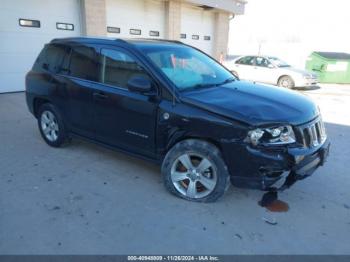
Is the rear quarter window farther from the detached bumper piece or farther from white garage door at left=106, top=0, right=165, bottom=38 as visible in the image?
white garage door at left=106, top=0, right=165, bottom=38

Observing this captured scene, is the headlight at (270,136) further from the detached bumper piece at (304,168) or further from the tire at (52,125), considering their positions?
the tire at (52,125)

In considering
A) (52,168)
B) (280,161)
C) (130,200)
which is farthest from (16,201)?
(280,161)

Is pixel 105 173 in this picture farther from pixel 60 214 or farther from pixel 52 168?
pixel 60 214

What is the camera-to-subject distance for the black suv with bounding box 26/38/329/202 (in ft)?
9.80

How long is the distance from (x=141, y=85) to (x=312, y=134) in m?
1.86

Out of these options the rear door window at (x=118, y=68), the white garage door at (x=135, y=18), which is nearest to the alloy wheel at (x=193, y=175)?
the rear door window at (x=118, y=68)

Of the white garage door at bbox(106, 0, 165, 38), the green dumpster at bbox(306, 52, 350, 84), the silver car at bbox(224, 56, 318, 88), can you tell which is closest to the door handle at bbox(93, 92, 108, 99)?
the white garage door at bbox(106, 0, 165, 38)

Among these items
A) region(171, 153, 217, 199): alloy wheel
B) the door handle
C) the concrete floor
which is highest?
the door handle

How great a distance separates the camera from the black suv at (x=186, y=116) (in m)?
2.99

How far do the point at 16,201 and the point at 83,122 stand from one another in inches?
53.1

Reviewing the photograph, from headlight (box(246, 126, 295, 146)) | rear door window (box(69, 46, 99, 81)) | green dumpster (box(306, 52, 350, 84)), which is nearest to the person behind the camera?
headlight (box(246, 126, 295, 146))

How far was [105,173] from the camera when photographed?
4105 millimetres

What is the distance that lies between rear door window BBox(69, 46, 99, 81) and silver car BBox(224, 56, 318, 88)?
29.7ft

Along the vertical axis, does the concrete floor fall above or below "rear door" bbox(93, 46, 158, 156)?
below
